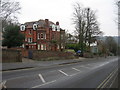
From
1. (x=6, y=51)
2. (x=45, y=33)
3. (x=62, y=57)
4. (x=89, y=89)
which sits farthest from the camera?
(x=45, y=33)

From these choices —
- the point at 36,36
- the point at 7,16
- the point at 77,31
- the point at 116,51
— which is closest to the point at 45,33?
the point at 36,36

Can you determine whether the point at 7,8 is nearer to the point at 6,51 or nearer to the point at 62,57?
the point at 6,51

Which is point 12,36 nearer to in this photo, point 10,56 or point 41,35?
point 10,56

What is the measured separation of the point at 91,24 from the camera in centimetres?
5628

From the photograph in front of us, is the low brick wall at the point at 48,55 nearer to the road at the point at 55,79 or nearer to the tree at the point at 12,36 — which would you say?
the tree at the point at 12,36

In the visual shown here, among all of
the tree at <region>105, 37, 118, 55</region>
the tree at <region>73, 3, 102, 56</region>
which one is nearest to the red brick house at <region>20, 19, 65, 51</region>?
the tree at <region>73, 3, 102, 56</region>

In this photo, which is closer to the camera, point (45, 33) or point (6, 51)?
point (6, 51)

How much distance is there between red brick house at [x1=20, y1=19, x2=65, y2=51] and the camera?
191 ft

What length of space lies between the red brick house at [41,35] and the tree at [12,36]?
72.4 feet

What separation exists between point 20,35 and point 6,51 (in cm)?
998

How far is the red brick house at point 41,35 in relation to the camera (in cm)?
5812

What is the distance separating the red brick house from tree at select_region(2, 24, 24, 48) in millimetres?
22058

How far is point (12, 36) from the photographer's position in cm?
3394

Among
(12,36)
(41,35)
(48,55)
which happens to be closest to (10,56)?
(12,36)
